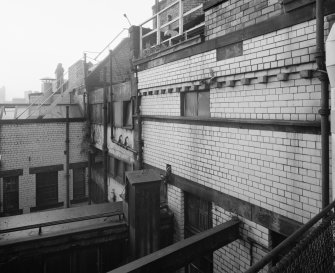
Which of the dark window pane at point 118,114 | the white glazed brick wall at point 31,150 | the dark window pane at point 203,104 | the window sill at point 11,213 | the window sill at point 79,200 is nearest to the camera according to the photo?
the dark window pane at point 203,104

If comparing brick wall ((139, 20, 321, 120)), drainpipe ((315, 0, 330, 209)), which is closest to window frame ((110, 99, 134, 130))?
brick wall ((139, 20, 321, 120))

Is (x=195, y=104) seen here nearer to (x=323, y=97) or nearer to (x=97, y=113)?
(x=323, y=97)

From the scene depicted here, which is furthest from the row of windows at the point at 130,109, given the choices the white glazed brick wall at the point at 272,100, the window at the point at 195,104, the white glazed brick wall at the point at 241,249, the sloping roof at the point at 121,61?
the white glazed brick wall at the point at 241,249

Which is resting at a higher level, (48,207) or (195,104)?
(195,104)

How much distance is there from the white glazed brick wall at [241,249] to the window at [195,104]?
6.53 ft

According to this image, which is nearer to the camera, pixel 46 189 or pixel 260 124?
pixel 260 124

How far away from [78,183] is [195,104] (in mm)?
10240

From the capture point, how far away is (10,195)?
1252 centimetres

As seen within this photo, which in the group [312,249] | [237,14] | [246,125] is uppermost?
[237,14]

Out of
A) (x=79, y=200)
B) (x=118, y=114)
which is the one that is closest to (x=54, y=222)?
(x=118, y=114)

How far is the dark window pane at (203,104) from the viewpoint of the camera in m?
5.65

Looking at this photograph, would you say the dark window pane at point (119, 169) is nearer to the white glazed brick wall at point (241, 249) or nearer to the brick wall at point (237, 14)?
the white glazed brick wall at point (241, 249)

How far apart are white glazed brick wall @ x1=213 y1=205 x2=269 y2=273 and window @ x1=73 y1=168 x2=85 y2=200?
10.4 m

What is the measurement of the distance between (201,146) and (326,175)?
2677 millimetres
